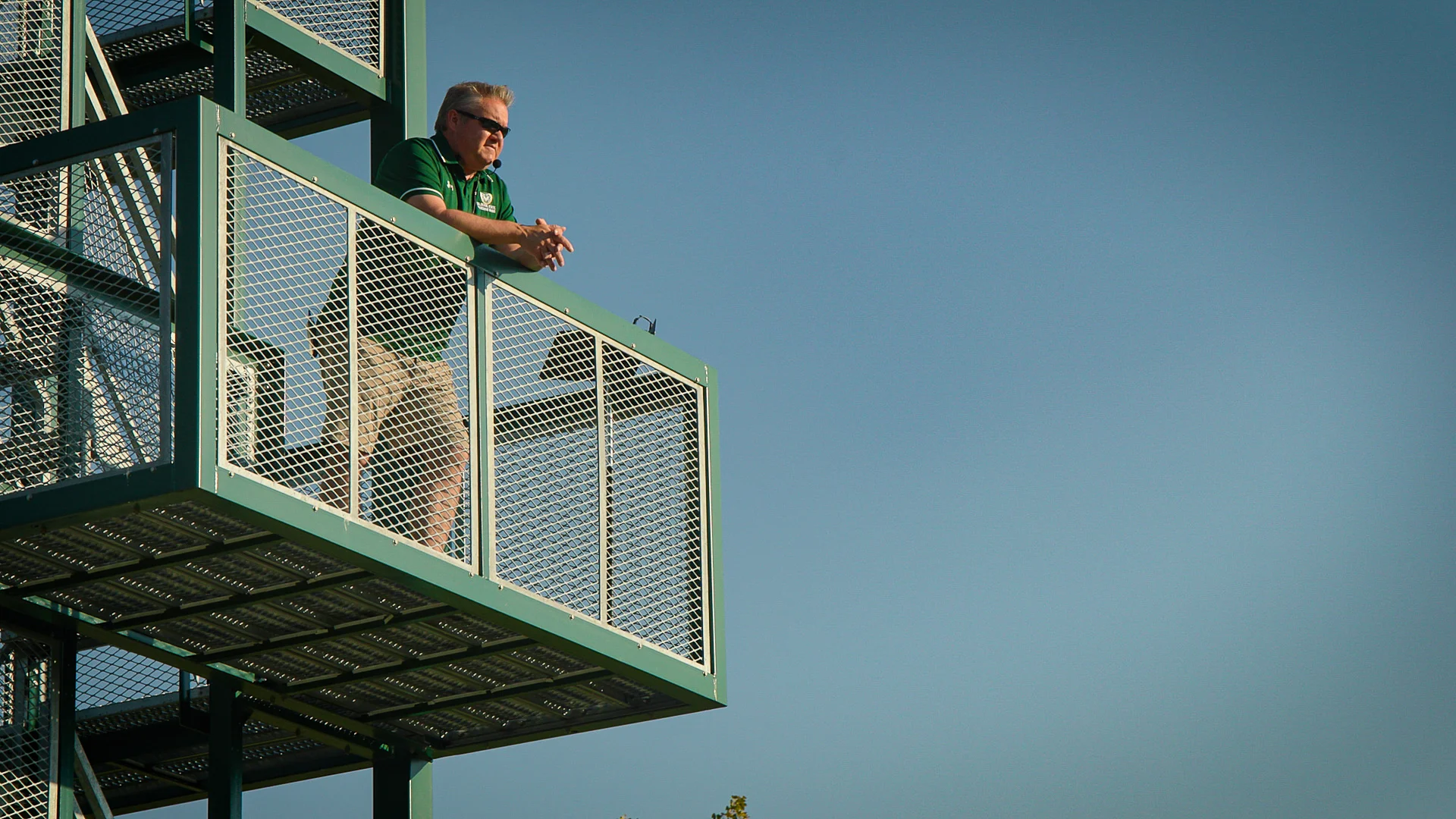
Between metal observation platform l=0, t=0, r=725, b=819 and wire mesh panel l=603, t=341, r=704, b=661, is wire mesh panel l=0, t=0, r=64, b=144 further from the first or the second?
wire mesh panel l=603, t=341, r=704, b=661

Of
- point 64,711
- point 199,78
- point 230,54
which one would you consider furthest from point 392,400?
point 199,78

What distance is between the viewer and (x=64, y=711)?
12.5 m

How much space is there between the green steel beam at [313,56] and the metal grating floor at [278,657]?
452 centimetres

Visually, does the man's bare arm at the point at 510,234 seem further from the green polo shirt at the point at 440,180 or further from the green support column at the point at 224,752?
the green support column at the point at 224,752

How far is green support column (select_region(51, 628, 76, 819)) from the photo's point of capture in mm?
12375

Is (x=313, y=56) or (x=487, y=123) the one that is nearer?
(x=487, y=123)

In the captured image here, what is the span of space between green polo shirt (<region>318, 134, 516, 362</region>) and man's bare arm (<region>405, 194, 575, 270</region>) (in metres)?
0.15

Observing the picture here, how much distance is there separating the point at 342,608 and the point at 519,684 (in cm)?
192

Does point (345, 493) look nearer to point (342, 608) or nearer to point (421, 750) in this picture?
point (342, 608)

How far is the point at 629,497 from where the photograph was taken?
13.2 metres

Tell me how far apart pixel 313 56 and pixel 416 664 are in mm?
4968

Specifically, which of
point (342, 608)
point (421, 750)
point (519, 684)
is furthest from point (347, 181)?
point (421, 750)

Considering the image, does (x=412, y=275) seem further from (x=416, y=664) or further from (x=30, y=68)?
(x=30, y=68)

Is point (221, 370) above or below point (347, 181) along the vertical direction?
below
